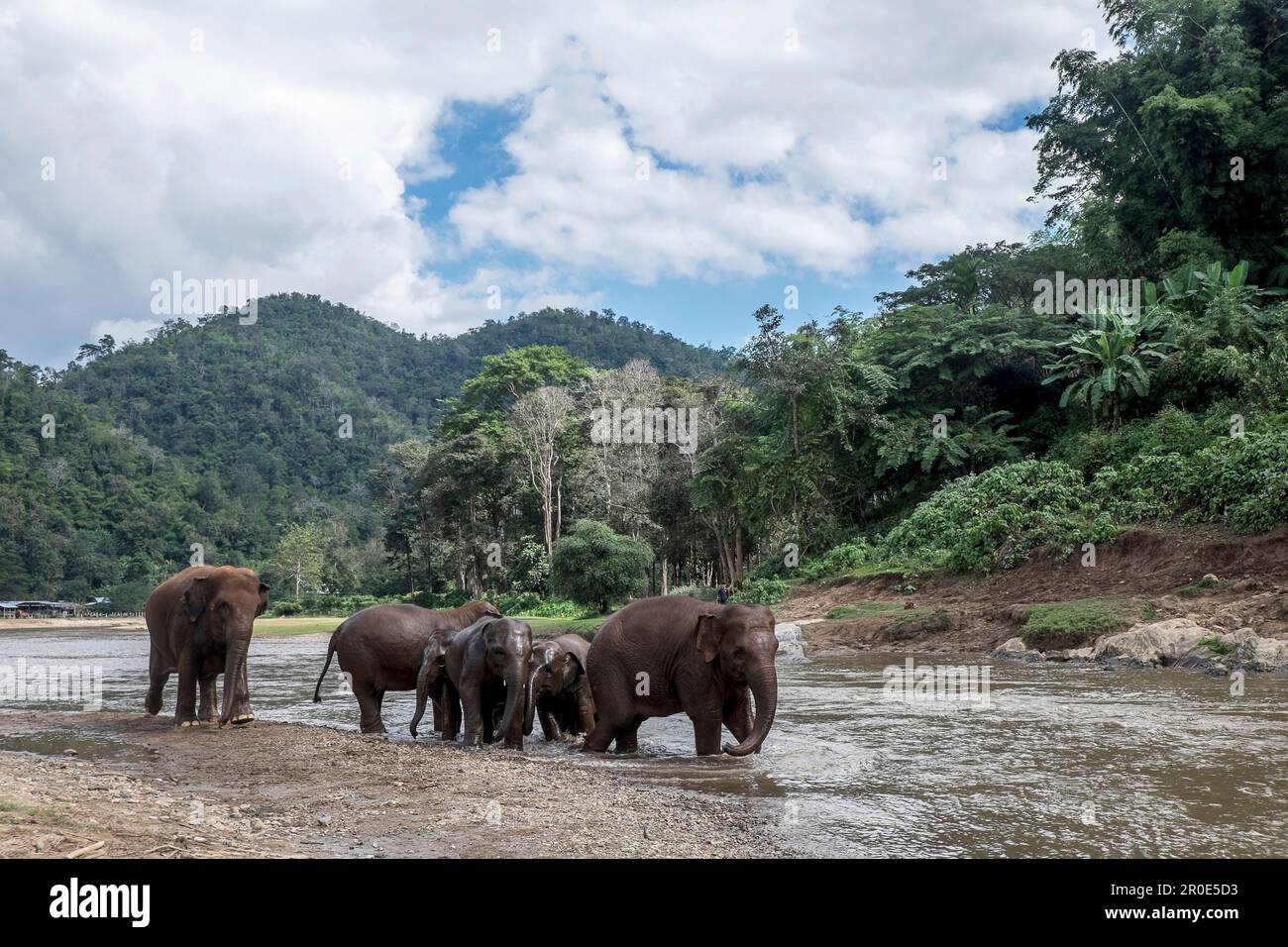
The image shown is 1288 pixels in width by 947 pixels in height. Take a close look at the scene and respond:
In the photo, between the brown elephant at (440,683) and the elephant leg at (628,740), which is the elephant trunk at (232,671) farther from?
the elephant leg at (628,740)

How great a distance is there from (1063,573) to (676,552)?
84.6 ft

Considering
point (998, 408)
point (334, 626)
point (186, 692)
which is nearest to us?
point (186, 692)

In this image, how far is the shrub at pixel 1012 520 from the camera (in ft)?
81.7

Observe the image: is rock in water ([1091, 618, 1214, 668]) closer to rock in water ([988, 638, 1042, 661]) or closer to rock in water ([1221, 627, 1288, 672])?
rock in water ([1221, 627, 1288, 672])

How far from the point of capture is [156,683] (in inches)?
582

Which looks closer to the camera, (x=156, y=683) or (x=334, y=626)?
(x=156, y=683)

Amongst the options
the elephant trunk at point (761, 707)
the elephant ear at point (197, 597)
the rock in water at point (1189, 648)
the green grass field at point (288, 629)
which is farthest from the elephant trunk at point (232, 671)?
the green grass field at point (288, 629)

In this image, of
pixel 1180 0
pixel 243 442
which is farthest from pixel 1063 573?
pixel 243 442

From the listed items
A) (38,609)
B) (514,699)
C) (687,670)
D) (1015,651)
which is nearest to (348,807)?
(514,699)

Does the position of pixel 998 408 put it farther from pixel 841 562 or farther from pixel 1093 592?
pixel 1093 592

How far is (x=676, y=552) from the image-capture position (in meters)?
48.4

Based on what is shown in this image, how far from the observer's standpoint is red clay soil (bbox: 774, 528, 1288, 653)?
19266 mm

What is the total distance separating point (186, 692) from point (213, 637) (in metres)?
0.90

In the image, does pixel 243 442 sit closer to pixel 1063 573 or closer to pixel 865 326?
pixel 865 326
